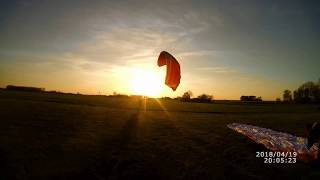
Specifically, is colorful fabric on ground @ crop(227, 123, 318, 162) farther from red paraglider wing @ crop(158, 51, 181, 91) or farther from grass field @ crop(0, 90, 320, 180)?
red paraglider wing @ crop(158, 51, 181, 91)

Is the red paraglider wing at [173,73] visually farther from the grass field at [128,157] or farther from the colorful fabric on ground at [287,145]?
the colorful fabric on ground at [287,145]

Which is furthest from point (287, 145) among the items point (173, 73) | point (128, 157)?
point (128, 157)

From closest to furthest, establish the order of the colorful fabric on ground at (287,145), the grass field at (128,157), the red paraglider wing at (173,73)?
the grass field at (128,157), the colorful fabric on ground at (287,145), the red paraglider wing at (173,73)

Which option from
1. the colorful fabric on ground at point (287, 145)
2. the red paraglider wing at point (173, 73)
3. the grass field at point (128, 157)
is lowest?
the grass field at point (128, 157)

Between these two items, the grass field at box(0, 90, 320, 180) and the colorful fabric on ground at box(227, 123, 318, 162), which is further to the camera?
the colorful fabric on ground at box(227, 123, 318, 162)

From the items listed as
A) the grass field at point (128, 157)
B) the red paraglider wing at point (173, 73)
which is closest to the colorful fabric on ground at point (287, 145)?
the grass field at point (128, 157)

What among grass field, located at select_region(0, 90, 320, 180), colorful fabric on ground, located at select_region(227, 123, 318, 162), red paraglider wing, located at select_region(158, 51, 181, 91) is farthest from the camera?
Answer: red paraglider wing, located at select_region(158, 51, 181, 91)

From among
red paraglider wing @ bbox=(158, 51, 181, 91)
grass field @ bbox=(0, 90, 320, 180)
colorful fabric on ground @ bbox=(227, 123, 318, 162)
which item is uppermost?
red paraglider wing @ bbox=(158, 51, 181, 91)

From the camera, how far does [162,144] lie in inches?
613

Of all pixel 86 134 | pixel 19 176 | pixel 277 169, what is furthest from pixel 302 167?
pixel 86 134

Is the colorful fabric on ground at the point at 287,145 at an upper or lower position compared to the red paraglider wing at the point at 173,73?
lower

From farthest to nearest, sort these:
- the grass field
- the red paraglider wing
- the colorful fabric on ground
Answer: the red paraglider wing < the colorful fabric on ground < the grass field

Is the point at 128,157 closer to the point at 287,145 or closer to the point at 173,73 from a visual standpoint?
the point at 173,73

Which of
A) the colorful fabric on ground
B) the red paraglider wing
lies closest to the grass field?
the colorful fabric on ground
